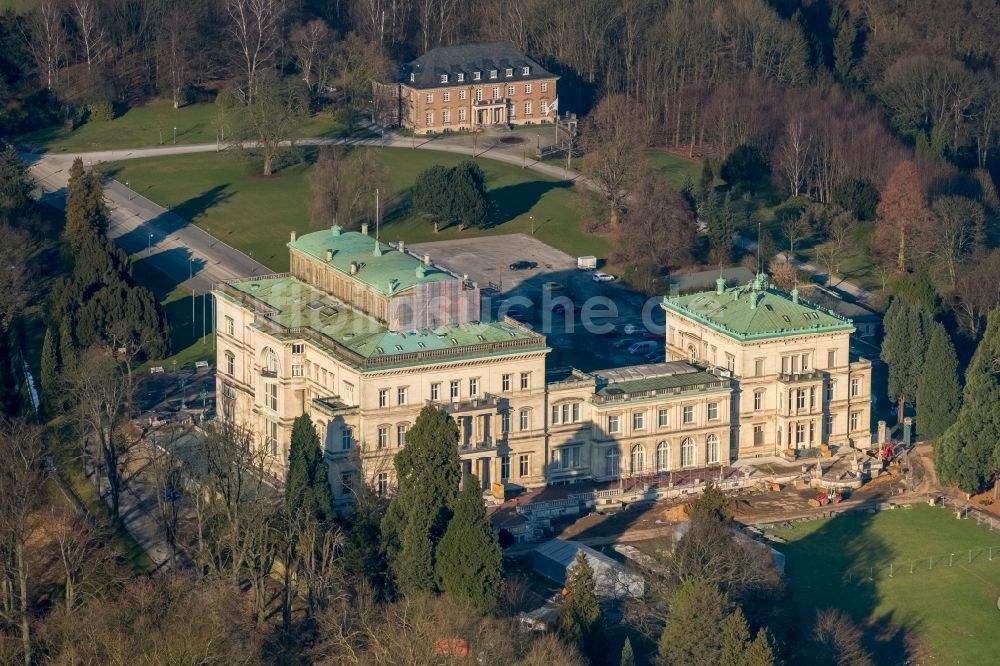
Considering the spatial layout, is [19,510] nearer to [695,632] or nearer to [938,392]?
[695,632]

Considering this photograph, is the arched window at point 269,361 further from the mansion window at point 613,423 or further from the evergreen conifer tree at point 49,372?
the mansion window at point 613,423

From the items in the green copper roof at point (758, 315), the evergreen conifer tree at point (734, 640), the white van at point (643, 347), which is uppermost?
the green copper roof at point (758, 315)

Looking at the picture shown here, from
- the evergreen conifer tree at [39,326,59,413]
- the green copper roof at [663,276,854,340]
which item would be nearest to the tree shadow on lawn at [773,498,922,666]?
the green copper roof at [663,276,854,340]

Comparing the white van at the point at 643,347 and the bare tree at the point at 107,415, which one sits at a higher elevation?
the bare tree at the point at 107,415

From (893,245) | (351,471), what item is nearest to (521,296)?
(893,245)

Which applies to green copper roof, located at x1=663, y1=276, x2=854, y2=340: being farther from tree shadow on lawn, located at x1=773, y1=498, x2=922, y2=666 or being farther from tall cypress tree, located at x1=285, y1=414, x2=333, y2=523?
tall cypress tree, located at x1=285, y1=414, x2=333, y2=523

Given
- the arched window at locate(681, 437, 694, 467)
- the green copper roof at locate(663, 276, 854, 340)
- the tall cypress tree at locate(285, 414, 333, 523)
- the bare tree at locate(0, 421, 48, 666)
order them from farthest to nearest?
the green copper roof at locate(663, 276, 854, 340) < the arched window at locate(681, 437, 694, 467) < the tall cypress tree at locate(285, 414, 333, 523) < the bare tree at locate(0, 421, 48, 666)

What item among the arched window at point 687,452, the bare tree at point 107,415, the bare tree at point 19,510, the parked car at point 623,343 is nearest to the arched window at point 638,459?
the arched window at point 687,452
